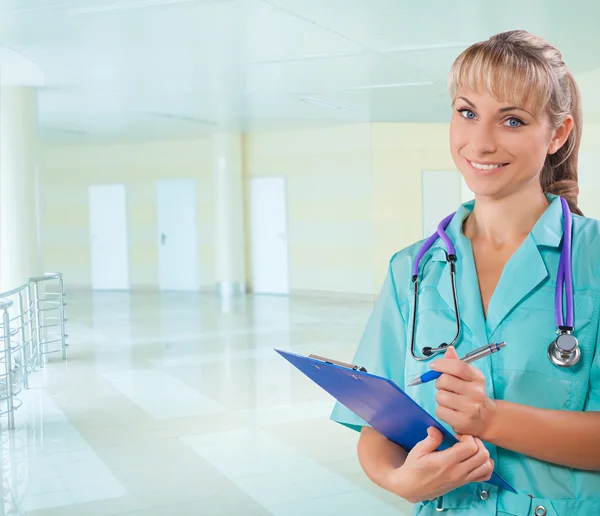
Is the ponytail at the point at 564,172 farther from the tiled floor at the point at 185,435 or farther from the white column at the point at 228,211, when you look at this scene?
the white column at the point at 228,211

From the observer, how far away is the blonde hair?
1.25 meters

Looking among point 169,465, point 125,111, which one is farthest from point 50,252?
point 169,465

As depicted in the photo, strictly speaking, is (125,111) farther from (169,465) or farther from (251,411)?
(169,465)

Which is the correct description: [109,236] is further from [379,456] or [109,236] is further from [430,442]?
[430,442]

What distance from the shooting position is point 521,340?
1248 millimetres

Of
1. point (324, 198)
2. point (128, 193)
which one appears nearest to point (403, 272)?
point (324, 198)

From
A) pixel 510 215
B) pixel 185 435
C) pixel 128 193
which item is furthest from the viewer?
pixel 128 193

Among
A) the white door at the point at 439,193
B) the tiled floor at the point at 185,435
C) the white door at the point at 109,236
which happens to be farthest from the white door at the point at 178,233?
the tiled floor at the point at 185,435

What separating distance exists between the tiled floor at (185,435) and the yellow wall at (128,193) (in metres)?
5.85

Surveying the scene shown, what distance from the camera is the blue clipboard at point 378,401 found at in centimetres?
114

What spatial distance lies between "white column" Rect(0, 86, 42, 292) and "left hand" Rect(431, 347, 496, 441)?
24.4 feet

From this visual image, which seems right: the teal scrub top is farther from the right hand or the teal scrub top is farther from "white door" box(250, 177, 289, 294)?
"white door" box(250, 177, 289, 294)

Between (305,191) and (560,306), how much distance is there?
12888 mm

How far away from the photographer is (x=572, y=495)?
1229 mm
